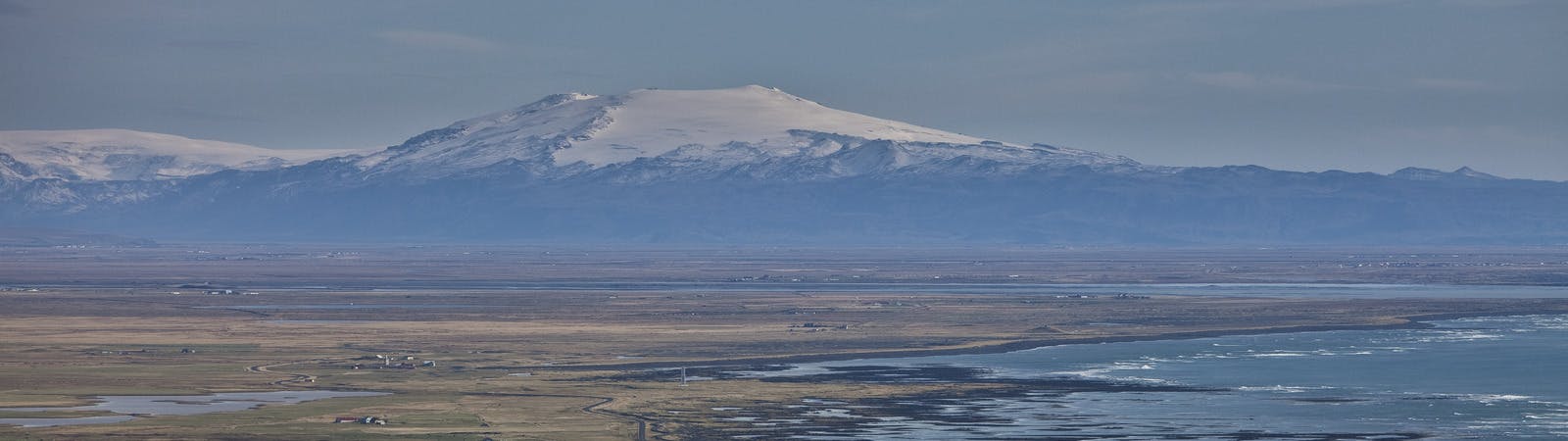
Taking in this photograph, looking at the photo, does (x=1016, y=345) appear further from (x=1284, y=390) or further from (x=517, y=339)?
(x=1284, y=390)

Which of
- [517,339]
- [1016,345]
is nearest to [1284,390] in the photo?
[1016,345]

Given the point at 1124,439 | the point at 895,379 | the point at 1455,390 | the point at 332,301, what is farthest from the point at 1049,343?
the point at 332,301

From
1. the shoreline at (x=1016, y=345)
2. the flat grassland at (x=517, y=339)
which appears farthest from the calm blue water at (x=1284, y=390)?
the flat grassland at (x=517, y=339)

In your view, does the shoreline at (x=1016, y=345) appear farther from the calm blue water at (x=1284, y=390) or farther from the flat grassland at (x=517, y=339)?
Result: the calm blue water at (x=1284, y=390)

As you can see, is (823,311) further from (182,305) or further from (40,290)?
(40,290)

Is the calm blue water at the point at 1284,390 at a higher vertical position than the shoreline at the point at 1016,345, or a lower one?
lower
